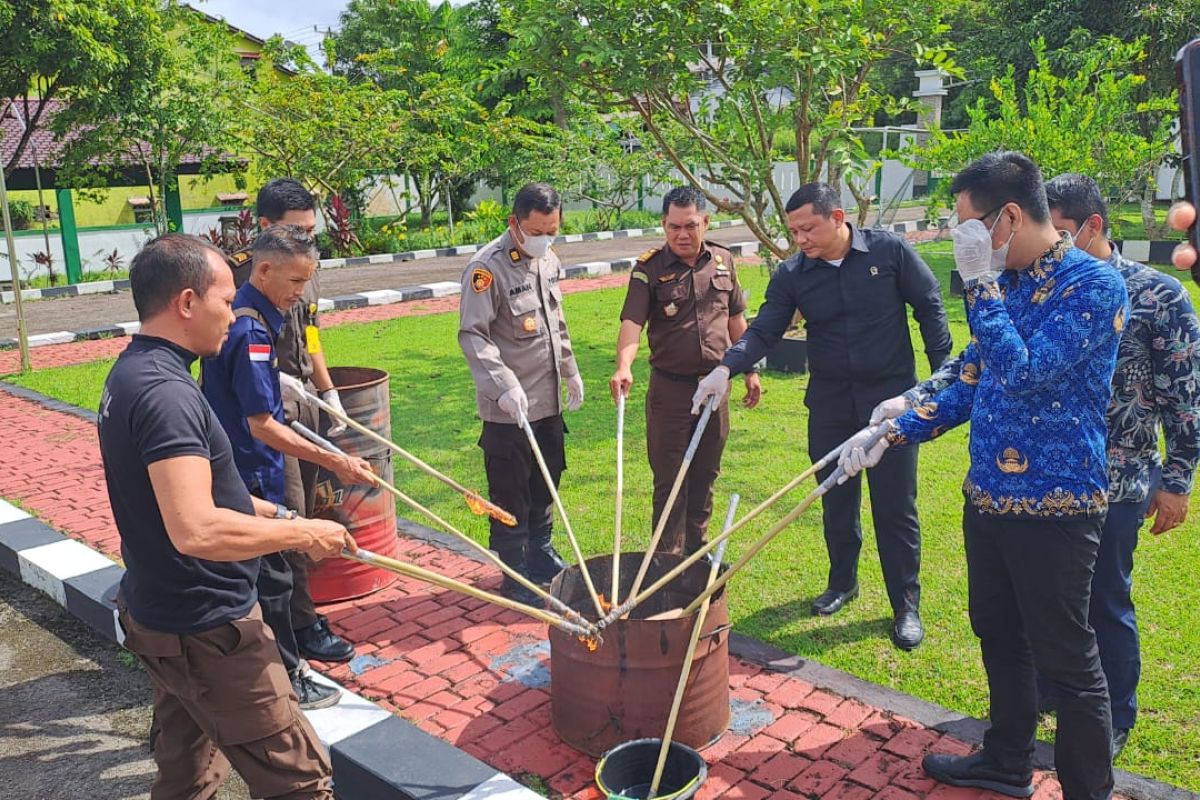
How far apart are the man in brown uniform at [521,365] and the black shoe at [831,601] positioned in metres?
1.30

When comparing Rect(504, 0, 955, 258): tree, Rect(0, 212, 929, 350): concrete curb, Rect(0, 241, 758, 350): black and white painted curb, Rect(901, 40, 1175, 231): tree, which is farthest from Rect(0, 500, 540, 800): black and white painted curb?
Rect(901, 40, 1175, 231): tree

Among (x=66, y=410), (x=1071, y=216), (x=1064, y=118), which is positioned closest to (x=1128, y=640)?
(x=1071, y=216)

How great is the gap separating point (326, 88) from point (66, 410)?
13148 mm

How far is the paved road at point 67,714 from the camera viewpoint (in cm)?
343

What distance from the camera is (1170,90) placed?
19.1 metres

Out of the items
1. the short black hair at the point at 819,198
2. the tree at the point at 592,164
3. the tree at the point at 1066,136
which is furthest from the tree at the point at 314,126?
the short black hair at the point at 819,198

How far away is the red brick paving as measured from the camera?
3.23 metres

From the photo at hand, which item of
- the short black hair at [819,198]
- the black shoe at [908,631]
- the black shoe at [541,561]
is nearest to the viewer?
the black shoe at [908,631]

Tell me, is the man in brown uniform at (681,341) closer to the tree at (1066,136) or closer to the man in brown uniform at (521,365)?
the man in brown uniform at (521,365)

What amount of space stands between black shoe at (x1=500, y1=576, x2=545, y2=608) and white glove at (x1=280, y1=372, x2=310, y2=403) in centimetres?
139

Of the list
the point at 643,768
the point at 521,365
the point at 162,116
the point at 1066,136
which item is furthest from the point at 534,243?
the point at 162,116

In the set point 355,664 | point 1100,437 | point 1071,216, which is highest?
point 1071,216

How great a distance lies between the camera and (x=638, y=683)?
3.29m

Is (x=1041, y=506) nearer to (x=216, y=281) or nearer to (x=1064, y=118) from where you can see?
(x=216, y=281)
